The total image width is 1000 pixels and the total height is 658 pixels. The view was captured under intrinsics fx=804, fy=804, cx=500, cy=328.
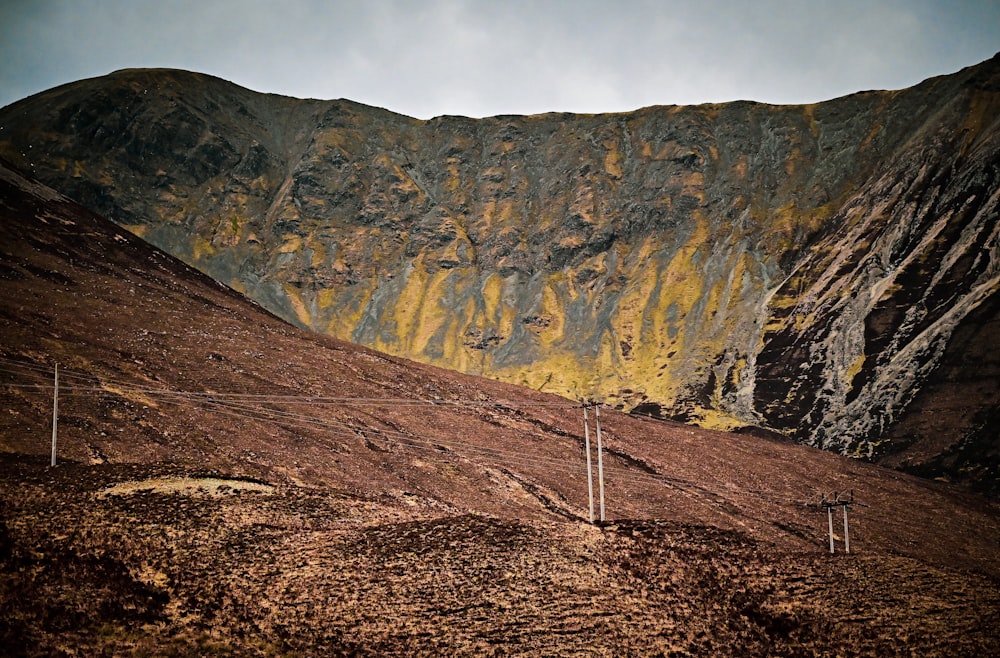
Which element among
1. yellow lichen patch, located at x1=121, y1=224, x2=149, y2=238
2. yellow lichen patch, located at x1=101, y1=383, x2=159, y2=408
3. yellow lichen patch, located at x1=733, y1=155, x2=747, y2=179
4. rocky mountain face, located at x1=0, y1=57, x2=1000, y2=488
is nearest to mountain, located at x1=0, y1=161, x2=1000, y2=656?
yellow lichen patch, located at x1=101, y1=383, x2=159, y2=408

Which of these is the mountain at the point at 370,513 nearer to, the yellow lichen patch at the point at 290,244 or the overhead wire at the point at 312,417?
the overhead wire at the point at 312,417

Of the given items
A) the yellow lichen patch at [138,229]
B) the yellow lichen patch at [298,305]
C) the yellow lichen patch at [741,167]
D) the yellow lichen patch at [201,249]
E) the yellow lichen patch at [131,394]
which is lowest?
the yellow lichen patch at [131,394]

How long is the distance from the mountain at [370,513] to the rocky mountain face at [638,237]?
84.9 ft

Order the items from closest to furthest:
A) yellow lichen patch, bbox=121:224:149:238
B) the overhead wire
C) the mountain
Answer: the mountain
the overhead wire
yellow lichen patch, bbox=121:224:149:238

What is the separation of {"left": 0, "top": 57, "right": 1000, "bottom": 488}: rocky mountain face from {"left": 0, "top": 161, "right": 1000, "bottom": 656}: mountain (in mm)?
25878

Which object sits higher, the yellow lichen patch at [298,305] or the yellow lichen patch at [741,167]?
the yellow lichen patch at [741,167]

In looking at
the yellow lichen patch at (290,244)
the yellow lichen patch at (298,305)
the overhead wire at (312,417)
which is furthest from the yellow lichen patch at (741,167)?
the overhead wire at (312,417)

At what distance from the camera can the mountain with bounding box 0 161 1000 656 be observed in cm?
2900

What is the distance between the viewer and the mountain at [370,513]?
29000 millimetres

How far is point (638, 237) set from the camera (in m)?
164

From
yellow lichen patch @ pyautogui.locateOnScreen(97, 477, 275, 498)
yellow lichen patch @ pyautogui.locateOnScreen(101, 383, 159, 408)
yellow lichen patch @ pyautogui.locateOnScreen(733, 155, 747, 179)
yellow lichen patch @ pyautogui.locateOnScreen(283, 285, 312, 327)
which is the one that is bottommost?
yellow lichen patch @ pyautogui.locateOnScreen(97, 477, 275, 498)

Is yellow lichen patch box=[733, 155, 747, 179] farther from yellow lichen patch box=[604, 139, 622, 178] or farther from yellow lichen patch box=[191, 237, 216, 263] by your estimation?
yellow lichen patch box=[191, 237, 216, 263]

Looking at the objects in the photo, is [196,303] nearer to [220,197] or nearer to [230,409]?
[230,409]

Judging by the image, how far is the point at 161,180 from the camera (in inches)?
7072
